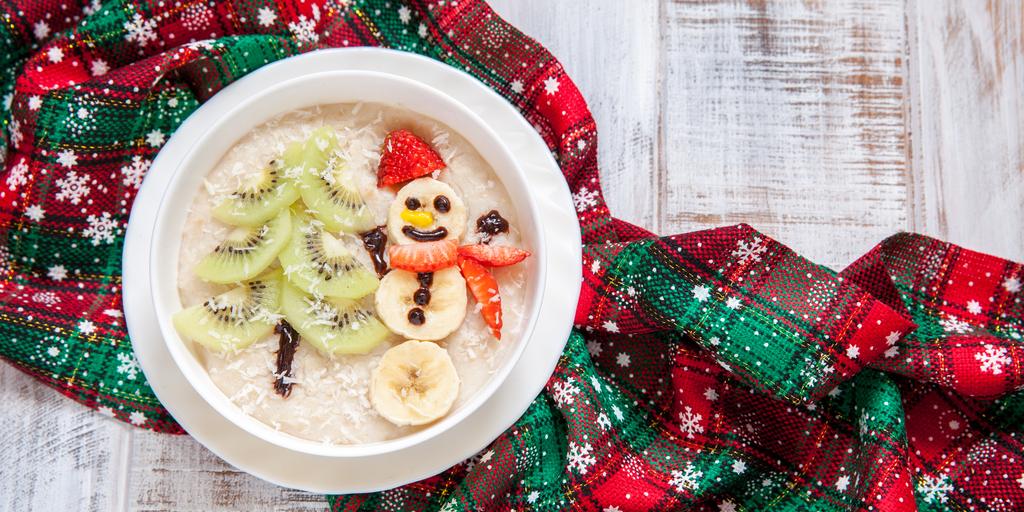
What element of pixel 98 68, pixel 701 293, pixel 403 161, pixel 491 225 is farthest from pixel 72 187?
pixel 701 293

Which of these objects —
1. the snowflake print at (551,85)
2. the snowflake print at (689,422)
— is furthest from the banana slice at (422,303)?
the snowflake print at (689,422)

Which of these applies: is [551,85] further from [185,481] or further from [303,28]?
[185,481]

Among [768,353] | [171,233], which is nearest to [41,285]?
[171,233]

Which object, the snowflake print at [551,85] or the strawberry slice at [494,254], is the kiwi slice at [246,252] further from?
the snowflake print at [551,85]

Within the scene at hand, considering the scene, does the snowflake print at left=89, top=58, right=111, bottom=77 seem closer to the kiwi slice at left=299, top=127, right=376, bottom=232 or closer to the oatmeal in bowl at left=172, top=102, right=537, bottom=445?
the oatmeal in bowl at left=172, top=102, right=537, bottom=445

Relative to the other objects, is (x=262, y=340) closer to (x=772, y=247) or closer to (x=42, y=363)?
(x=42, y=363)

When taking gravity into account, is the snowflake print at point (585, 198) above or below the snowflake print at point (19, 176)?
below
